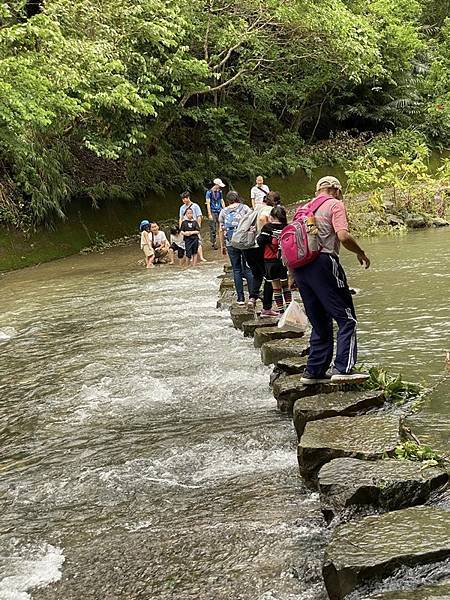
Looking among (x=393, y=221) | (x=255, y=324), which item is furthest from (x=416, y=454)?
(x=393, y=221)

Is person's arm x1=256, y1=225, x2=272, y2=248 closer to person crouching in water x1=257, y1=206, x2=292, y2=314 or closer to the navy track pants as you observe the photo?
person crouching in water x1=257, y1=206, x2=292, y2=314

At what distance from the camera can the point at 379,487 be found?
370cm

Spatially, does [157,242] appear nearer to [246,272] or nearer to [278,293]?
[246,272]

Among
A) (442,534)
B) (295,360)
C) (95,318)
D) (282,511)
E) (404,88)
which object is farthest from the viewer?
(404,88)

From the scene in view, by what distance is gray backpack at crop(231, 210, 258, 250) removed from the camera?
8.50 m

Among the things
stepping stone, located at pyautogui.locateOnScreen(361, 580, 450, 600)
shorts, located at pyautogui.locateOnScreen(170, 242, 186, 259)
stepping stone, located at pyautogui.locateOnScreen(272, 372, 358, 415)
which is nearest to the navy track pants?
stepping stone, located at pyautogui.locateOnScreen(272, 372, 358, 415)

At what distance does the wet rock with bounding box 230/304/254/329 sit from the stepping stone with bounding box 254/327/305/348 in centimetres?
109

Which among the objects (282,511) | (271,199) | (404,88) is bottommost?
(282,511)

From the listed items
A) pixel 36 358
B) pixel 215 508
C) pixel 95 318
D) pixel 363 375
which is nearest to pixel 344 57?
pixel 95 318

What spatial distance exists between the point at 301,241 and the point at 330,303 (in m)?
0.54

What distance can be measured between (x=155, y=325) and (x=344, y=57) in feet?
58.4

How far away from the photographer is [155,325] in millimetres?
9641

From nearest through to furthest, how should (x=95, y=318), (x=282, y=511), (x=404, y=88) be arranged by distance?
(x=282, y=511), (x=95, y=318), (x=404, y=88)

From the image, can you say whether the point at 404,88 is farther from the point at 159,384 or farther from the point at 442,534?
the point at 442,534
